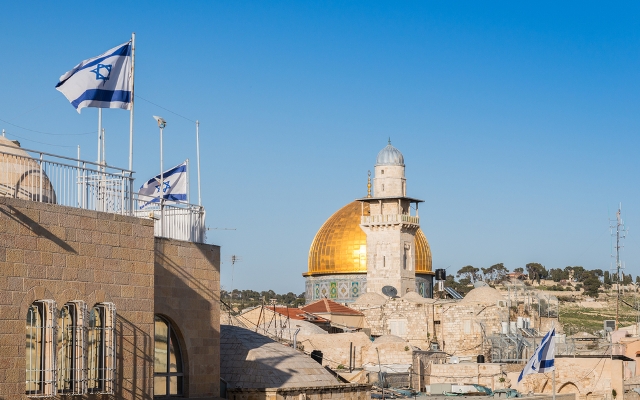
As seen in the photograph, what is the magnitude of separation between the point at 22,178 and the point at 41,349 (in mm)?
2779

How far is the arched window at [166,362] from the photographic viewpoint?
65.1 ft

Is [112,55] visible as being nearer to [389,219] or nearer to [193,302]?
[193,302]

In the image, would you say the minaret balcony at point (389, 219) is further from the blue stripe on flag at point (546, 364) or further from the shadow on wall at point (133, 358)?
the shadow on wall at point (133, 358)

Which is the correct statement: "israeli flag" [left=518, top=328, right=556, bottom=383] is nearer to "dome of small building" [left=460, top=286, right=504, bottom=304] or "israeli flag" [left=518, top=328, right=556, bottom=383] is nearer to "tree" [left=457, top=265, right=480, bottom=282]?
"dome of small building" [left=460, top=286, right=504, bottom=304]

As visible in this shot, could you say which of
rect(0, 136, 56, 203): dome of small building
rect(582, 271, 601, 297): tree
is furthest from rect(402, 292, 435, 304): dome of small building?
rect(582, 271, 601, 297): tree

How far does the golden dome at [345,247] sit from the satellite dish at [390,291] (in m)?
4.66

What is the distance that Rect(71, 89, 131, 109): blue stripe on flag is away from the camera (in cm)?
1719

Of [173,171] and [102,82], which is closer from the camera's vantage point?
[102,82]

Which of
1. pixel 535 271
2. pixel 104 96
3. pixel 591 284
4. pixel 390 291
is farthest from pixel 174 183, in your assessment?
pixel 535 271

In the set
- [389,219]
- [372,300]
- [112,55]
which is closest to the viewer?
[112,55]

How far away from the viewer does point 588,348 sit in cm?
4578

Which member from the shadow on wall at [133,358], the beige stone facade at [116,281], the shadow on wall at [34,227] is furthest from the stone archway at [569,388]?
the shadow on wall at [34,227]

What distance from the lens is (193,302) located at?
A: 20.4 meters

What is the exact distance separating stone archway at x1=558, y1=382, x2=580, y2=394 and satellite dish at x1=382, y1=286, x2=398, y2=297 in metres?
20.0
